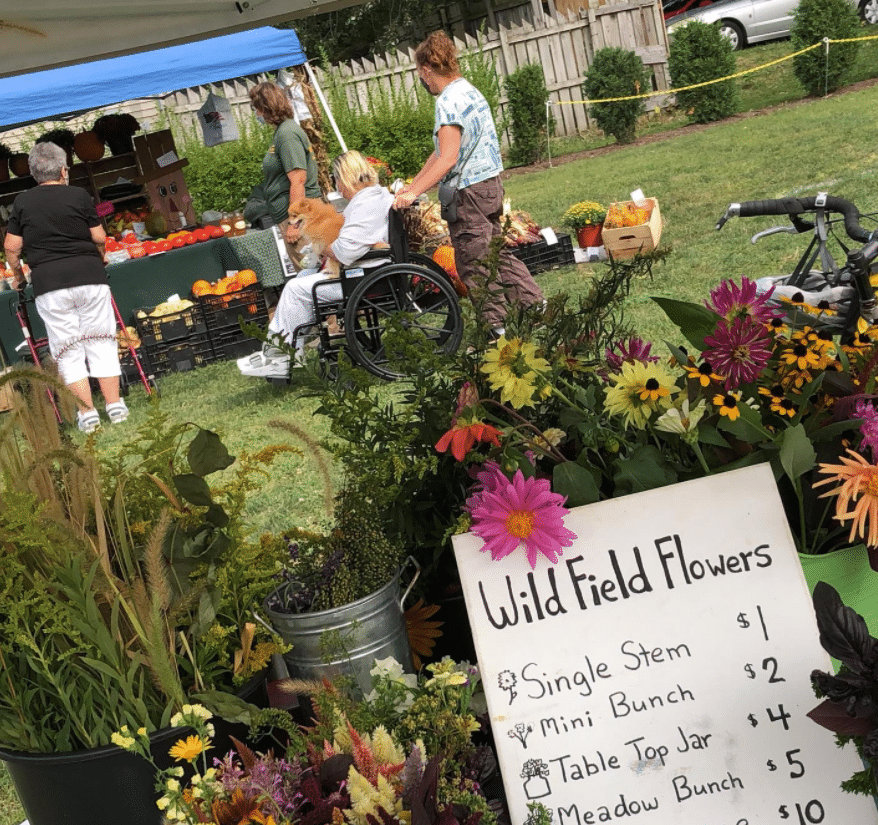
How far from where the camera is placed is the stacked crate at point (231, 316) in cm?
689

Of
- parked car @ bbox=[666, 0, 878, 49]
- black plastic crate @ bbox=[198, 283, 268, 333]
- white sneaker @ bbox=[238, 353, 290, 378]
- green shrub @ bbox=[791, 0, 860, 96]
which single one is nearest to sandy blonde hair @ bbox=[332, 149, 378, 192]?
white sneaker @ bbox=[238, 353, 290, 378]

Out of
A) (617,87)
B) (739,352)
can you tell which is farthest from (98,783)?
(617,87)

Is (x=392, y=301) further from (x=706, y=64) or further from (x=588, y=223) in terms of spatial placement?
(x=706, y=64)

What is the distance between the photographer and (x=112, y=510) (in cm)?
144

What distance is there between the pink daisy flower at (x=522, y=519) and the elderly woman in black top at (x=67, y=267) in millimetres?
4447

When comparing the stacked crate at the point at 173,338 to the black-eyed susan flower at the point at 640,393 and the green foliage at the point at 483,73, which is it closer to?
the black-eyed susan flower at the point at 640,393

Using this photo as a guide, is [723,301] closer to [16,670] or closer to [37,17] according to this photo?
[16,670]

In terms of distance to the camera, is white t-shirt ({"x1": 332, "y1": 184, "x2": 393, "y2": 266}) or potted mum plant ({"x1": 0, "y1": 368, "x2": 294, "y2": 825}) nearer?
potted mum plant ({"x1": 0, "y1": 368, "x2": 294, "y2": 825})

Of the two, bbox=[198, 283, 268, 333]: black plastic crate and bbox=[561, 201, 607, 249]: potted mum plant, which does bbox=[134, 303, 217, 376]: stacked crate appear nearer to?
bbox=[198, 283, 268, 333]: black plastic crate

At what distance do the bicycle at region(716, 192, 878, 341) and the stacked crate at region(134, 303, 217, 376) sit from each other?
14.6 ft

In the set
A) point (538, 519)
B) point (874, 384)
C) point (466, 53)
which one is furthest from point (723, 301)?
point (466, 53)

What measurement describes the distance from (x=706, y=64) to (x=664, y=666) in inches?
492

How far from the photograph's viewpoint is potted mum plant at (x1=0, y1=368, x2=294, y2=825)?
4.25ft

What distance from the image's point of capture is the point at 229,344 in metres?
7.02
